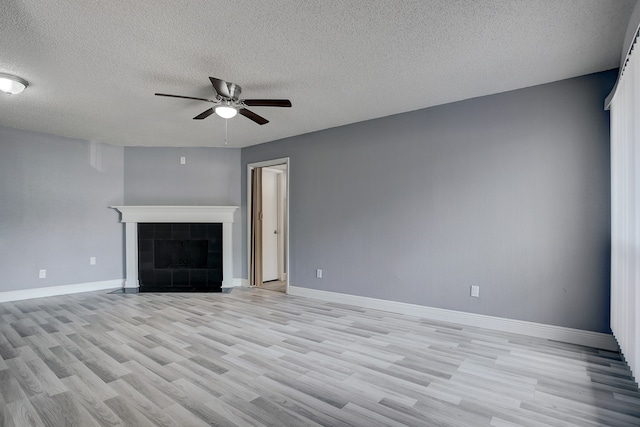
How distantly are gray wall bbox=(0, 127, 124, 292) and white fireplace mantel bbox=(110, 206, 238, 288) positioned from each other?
0.26 meters

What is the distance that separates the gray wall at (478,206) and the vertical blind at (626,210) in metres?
0.23

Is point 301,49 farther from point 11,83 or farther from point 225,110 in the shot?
point 11,83

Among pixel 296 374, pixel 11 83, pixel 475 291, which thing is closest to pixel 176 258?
pixel 11 83

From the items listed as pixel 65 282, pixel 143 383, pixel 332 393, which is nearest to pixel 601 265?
pixel 332 393

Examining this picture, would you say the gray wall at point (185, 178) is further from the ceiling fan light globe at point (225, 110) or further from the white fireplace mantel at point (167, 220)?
the ceiling fan light globe at point (225, 110)

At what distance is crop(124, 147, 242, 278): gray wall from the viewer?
566 cm

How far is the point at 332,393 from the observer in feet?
6.90

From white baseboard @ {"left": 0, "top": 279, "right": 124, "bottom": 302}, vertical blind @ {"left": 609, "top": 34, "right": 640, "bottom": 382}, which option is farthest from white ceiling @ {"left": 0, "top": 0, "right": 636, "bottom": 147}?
white baseboard @ {"left": 0, "top": 279, "right": 124, "bottom": 302}

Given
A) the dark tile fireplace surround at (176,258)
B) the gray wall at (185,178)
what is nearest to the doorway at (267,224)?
the gray wall at (185,178)

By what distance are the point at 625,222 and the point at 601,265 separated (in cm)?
78

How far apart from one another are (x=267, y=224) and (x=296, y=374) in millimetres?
3860

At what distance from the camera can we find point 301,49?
2.48 m

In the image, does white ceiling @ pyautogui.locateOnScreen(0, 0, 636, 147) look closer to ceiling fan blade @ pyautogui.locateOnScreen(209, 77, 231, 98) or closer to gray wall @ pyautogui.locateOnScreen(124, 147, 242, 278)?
ceiling fan blade @ pyautogui.locateOnScreen(209, 77, 231, 98)

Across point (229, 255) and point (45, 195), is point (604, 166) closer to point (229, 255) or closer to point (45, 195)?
point (229, 255)
